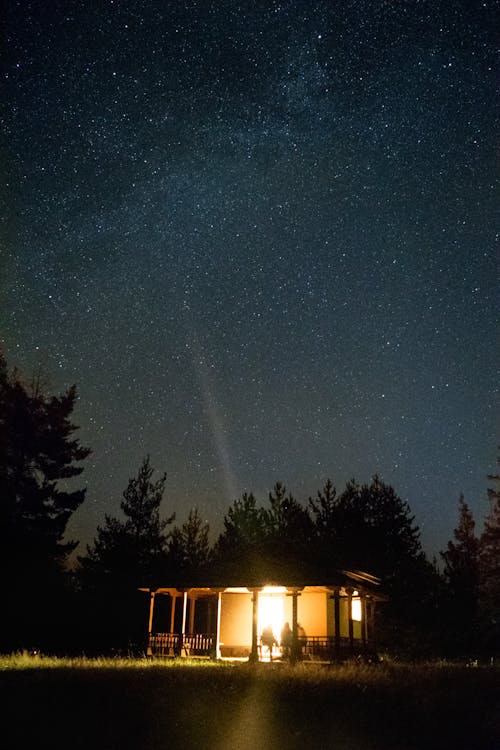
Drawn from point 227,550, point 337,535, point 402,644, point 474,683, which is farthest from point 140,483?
point 474,683

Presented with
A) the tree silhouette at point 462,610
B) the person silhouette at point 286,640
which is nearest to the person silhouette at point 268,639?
the person silhouette at point 286,640

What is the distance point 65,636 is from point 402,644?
731 inches

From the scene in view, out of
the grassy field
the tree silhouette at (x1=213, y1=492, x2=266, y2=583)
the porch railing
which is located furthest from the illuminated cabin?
the tree silhouette at (x1=213, y1=492, x2=266, y2=583)

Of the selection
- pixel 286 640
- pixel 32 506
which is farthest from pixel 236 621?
pixel 32 506

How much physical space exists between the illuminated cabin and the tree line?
77 centimetres

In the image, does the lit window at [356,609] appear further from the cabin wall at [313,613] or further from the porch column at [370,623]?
the cabin wall at [313,613]

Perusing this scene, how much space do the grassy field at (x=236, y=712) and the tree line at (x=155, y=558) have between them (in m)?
9.49

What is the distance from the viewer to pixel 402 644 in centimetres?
3972

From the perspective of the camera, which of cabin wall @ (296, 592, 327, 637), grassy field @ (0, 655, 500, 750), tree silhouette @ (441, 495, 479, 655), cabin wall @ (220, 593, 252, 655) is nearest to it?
grassy field @ (0, 655, 500, 750)

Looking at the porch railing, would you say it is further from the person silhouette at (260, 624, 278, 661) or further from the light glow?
the person silhouette at (260, 624, 278, 661)

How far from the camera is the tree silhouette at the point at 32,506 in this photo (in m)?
33.0

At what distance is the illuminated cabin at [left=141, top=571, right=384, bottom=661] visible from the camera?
989 inches

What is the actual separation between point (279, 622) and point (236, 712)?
16.1 metres

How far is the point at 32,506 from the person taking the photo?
37.6 m
